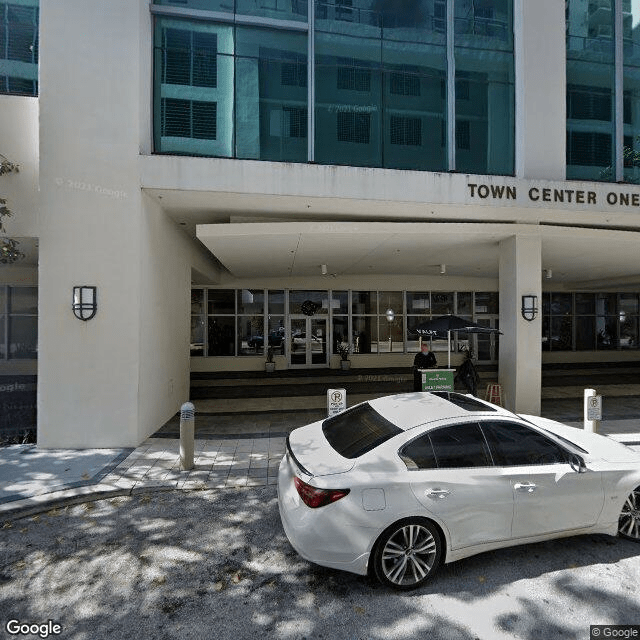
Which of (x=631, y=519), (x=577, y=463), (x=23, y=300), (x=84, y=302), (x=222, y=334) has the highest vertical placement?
(x=23, y=300)

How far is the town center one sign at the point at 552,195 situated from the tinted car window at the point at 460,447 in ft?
19.3

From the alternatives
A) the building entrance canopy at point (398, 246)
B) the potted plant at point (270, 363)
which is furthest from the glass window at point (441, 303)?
the potted plant at point (270, 363)

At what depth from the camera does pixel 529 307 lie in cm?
869

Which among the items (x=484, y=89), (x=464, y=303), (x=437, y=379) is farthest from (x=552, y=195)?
(x=464, y=303)

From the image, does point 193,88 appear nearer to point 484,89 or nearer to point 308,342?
point 484,89

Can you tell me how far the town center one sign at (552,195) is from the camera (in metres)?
8.02

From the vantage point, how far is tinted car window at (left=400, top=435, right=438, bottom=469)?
3.42m

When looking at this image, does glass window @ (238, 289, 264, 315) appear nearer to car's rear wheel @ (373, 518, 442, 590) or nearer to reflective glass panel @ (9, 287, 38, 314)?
reflective glass panel @ (9, 287, 38, 314)

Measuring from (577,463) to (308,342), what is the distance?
13.2 meters

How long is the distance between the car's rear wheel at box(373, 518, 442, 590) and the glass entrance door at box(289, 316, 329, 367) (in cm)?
1329

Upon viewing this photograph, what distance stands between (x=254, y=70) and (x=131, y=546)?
8528 millimetres

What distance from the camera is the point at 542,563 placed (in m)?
3.63

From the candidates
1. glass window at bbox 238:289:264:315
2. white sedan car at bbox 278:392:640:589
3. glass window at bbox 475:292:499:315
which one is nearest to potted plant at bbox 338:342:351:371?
glass window at bbox 238:289:264:315

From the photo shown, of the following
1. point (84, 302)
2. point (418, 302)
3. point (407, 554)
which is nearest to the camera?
point (407, 554)
